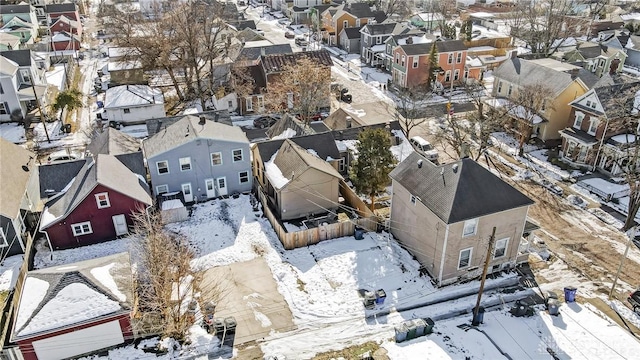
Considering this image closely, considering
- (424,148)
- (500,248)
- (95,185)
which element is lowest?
(424,148)

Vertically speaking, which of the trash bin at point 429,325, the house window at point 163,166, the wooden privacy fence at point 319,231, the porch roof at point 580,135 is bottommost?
the trash bin at point 429,325

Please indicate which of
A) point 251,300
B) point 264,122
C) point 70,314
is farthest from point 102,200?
point 264,122

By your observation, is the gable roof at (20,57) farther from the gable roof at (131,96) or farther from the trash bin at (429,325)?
the trash bin at (429,325)

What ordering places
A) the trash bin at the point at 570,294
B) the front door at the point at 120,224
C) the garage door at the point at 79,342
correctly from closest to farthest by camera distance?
the garage door at the point at 79,342, the trash bin at the point at 570,294, the front door at the point at 120,224

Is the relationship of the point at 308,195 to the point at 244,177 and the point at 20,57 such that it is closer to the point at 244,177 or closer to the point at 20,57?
the point at 244,177

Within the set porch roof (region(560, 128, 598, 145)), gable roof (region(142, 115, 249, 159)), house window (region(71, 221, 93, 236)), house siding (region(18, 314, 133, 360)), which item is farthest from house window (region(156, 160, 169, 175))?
porch roof (region(560, 128, 598, 145))

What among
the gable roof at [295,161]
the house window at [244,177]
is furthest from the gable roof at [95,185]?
the gable roof at [295,161]
